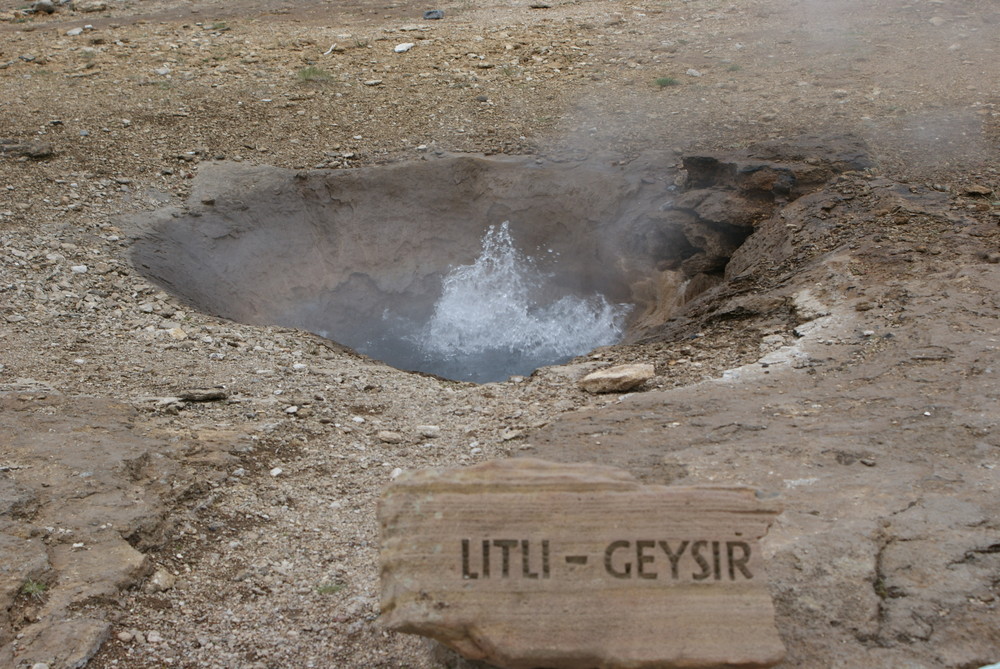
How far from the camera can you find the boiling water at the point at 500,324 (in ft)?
22.8

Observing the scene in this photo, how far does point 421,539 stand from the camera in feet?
8.09

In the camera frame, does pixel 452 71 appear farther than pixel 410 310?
Yes

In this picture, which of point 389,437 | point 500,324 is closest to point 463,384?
point 389,437

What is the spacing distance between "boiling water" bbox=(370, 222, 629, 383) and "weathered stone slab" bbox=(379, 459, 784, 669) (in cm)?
422

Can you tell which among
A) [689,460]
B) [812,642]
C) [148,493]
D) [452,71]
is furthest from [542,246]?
[812,642]

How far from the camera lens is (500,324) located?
725 cm

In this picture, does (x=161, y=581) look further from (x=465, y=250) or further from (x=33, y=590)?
(x=465, y=250)

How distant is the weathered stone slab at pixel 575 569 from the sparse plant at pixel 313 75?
6.37m

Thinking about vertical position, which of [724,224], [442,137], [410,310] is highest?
Answer: [442,137]

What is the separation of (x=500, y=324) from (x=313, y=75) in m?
2.97

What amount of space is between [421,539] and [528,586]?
0.31m

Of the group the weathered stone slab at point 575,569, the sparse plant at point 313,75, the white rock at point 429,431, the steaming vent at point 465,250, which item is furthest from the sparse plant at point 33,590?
the sparse plant at point 313,75

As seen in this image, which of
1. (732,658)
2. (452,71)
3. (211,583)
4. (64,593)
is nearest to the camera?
(732,658)

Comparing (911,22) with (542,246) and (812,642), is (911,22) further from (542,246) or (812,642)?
(812,642)
